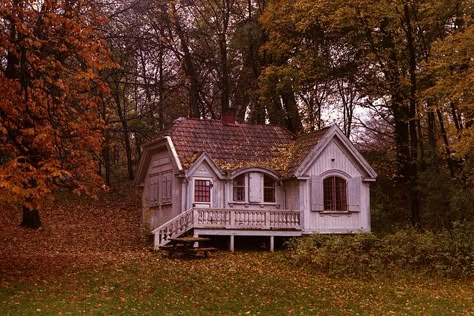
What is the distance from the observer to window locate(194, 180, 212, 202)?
24531 mm

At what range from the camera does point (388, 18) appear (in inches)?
1179

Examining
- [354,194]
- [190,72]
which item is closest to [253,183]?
[354,194]

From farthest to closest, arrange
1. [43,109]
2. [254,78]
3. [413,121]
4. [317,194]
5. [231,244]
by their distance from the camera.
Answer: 1. [254,78]
2. [413,121]
3. [317,194]
4. [231,244]
5. [43,109]

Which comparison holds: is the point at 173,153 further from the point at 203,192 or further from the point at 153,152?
the point at 153,152

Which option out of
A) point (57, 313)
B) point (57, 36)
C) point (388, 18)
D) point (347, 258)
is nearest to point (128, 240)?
point (347, 258)

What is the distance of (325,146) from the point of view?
25.6m

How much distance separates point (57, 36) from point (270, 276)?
959 cm

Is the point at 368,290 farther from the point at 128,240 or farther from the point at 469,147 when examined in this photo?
the point at 128,240

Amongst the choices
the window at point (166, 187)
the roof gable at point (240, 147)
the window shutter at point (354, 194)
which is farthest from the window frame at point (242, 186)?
the window shutter at point (354, 194)

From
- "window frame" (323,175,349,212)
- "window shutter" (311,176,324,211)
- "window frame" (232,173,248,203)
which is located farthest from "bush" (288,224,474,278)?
"window frame" (232,173,248,203)

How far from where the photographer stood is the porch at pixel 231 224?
22.9 m

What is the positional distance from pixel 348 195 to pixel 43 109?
1444cm

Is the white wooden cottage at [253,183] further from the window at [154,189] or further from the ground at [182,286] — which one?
the ground at [182,286]

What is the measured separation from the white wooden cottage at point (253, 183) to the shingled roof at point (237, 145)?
0.05 metres
